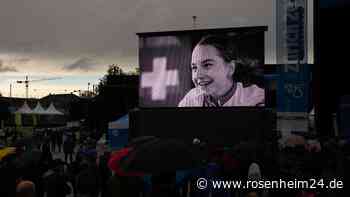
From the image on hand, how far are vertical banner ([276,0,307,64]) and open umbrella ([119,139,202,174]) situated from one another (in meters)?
13.5

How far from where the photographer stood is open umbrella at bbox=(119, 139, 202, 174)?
27.8 feet

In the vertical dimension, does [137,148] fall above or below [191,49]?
below

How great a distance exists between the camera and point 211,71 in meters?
27.5

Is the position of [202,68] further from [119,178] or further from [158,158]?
[158,158]

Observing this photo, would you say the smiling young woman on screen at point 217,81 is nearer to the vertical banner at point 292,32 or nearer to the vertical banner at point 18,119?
the vertical banner at point 292,32

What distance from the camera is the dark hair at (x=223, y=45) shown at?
90.4 feet

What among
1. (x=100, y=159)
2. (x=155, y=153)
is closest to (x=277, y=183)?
(x=155, y=153)

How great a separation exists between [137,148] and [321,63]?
864 inches

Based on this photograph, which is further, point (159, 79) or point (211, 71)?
point (159, 79)

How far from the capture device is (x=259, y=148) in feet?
44.2

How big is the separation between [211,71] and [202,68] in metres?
0.57

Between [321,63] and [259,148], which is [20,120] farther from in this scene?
[259,148]

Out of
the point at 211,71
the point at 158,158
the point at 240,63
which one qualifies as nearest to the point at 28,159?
the point at 158,158

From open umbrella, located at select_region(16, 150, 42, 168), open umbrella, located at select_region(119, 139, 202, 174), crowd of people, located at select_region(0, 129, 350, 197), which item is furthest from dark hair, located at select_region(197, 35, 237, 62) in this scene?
open umbrella, located at select_region(119, 139, 202, 174)
